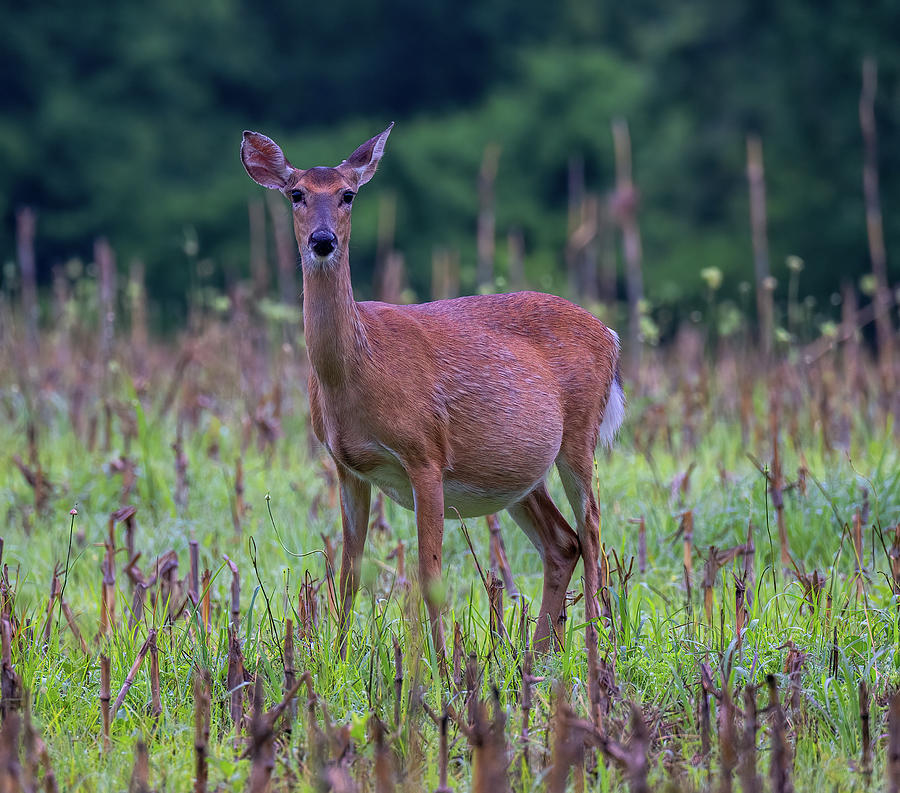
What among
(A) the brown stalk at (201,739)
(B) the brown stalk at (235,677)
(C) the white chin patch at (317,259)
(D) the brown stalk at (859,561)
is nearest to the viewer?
(A) the brown stalk at (201,739)

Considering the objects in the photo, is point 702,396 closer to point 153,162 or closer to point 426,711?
point 426,711

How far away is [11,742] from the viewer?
Result: 8.47ft

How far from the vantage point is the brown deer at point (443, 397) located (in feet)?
12.9

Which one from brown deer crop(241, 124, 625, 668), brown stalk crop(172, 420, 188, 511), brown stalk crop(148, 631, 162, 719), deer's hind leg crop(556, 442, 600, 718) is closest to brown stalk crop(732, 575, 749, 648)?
brown deer crop(241, 124, 625, 668)

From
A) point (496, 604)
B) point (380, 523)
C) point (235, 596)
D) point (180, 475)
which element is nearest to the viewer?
point (496, 604)

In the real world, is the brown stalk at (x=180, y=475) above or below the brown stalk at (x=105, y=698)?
above

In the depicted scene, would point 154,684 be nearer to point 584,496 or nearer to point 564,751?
point 564,751

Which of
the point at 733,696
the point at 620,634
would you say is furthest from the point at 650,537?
the point at 733,696

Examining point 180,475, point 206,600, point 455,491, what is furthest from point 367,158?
point 180,475

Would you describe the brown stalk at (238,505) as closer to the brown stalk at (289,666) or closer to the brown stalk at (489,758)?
the brown stalk at (289,666)

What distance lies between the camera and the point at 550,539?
468 centimetres

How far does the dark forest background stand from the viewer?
18.4 m

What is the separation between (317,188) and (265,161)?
0.37 m

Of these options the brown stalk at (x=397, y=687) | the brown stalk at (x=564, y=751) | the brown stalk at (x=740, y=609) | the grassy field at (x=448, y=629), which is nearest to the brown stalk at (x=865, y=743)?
the grassy field at (x=448, y=629)
